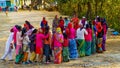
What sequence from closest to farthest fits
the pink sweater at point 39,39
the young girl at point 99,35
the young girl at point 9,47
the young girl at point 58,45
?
the pink sweater at point 39,39, the young girl at point 58,45, the young girl at point 9,47, the young girl at point 99,35

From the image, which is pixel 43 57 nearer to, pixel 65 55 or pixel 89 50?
pixel 65 55

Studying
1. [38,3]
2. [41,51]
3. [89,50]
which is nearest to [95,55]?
[89,50]

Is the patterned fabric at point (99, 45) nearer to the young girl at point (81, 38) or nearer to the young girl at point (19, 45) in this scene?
the young girl at point (81, 38)

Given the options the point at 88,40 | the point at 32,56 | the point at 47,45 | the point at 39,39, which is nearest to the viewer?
the point at 39,39

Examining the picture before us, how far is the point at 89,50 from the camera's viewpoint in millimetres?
16266

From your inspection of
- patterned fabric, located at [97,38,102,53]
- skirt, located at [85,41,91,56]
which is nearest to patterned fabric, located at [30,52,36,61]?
skirt, located at [85,41,91,56]

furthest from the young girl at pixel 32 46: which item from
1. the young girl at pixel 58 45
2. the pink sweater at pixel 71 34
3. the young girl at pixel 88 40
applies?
the young girl at pixel 88 40

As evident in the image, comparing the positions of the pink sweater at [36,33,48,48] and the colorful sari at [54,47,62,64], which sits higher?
the pink sweater at [36,33,48,48]

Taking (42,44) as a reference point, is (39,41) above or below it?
above

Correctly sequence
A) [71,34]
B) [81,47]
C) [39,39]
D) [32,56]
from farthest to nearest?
[81,47], [71,34], [32,56], [39,39]

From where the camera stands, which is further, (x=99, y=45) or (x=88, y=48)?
(x=99, y=45)

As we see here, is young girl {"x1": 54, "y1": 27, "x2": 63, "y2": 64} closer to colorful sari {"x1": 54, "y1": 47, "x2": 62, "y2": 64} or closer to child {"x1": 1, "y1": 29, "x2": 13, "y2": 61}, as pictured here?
colorful sari {"x1": 54, "y1": 47, "x2": 62, "y2": 64}

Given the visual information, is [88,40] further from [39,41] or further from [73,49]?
[39,41]

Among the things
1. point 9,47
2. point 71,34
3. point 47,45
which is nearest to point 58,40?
point 47,45
